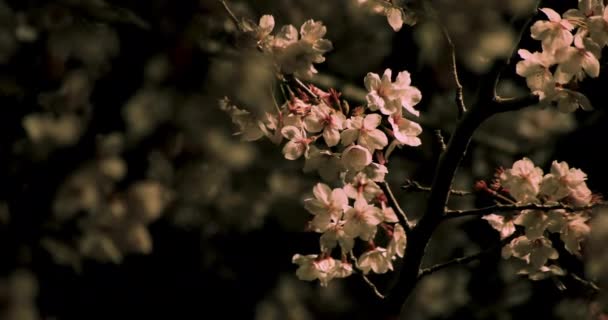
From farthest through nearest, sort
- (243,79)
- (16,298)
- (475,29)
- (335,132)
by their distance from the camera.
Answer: (475,29) → (335,132) → (16,298) → (243,79)

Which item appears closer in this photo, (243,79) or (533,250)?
(243,79)

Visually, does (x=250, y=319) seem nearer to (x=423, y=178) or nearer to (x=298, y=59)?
(x=423, y=178)

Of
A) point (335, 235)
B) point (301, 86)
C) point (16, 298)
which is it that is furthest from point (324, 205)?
point (16, 298)

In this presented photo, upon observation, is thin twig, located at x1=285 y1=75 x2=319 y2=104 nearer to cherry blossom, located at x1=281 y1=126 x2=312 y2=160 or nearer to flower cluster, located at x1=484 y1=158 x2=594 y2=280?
cherry blossom, located at x1=281 y1=126 x2=312 y2=160

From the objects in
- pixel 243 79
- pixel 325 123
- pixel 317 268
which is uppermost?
pixel 243 79

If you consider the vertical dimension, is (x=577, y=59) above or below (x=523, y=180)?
above

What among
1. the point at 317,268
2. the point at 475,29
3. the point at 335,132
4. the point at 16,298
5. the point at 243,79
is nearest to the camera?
the point at 243,79

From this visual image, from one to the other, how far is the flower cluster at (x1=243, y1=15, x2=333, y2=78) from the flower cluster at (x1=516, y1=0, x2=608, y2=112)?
242mm

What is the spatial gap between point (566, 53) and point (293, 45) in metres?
0.32

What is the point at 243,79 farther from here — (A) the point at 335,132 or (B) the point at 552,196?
(B) the point at 552,196

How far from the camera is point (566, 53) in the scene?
3.45 feet

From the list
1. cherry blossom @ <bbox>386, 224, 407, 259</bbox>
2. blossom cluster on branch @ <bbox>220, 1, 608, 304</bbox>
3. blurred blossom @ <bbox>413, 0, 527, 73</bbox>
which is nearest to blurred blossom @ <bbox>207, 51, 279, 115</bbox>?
blossom cluster on branch @ <bbox>220, 1, 608, 304</bbox>

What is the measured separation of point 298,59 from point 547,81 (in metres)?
0.29

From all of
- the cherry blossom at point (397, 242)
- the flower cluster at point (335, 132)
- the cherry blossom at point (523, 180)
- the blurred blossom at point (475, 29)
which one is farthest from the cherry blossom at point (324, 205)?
the blurred blossom at point (475, 29)
